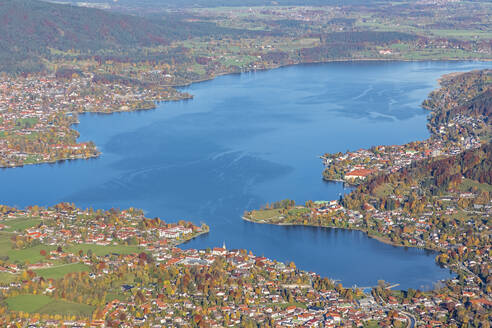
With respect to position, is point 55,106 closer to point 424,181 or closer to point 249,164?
point 249,164

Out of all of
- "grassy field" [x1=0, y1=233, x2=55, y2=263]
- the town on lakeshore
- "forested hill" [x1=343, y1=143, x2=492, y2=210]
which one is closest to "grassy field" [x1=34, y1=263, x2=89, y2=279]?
the town on lakeshore

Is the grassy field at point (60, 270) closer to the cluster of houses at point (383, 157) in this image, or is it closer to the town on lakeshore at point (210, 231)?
the town on lakeshore at point (210, 231)

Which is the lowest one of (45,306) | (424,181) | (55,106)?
(45,306)

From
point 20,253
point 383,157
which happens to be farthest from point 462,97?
point 20,253

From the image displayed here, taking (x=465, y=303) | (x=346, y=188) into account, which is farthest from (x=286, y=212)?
(x=465, y=303)

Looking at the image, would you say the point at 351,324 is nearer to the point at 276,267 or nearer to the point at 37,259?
the point at 276,267

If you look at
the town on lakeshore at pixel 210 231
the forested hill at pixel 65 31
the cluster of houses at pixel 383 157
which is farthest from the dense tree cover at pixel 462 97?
the forested hill at pixel 65 31
